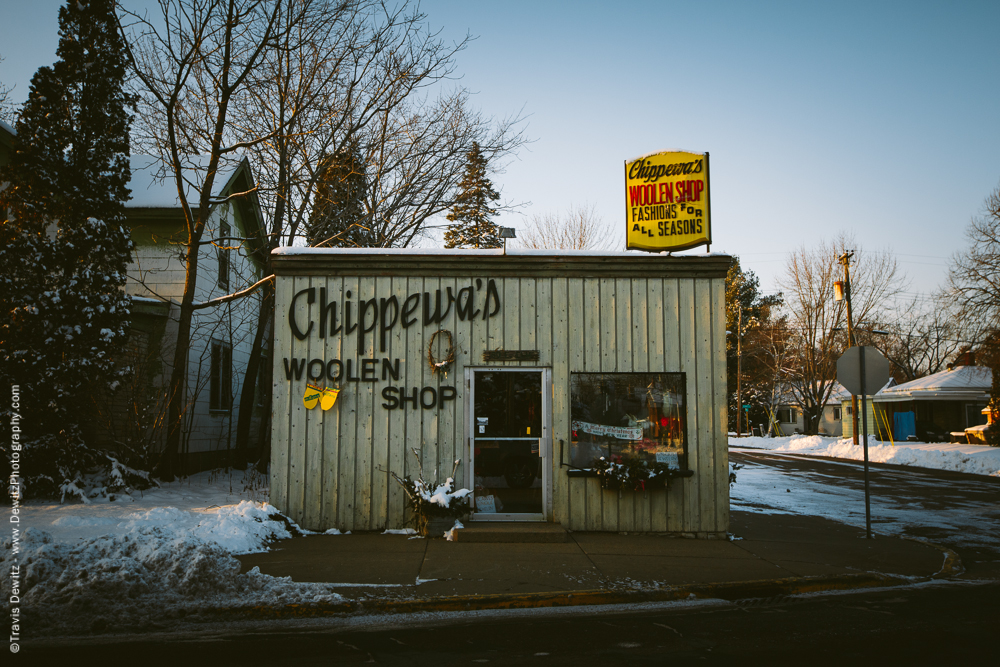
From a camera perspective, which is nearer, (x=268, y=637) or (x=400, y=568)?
(x=268, y=637)

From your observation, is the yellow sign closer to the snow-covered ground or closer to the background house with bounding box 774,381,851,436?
the snow-covered ground

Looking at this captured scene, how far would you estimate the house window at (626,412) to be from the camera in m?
9.76

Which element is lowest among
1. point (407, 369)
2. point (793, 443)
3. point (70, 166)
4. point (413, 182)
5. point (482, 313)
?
point (793, 443)

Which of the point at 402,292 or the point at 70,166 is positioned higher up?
the point at 70,166

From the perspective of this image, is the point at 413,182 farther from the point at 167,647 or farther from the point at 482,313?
the point at 167,647

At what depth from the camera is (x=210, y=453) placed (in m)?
16.9

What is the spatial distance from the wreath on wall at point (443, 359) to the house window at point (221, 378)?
9.38 m

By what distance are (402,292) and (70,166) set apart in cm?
668

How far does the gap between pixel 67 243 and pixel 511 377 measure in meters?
8.12

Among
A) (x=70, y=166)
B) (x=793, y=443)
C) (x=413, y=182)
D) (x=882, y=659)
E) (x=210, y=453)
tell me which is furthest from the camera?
(x=793, y=443)

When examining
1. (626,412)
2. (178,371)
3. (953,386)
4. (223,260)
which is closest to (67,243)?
(178,371)

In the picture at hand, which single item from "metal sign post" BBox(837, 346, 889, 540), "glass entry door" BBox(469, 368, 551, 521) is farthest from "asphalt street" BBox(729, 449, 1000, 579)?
"glass entry door" BBox(469, 368, 551, 521)

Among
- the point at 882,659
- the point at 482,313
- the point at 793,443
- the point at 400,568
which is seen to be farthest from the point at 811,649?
the point at 793,443

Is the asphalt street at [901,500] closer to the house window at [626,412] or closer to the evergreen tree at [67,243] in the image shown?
the house window at [626,412]
